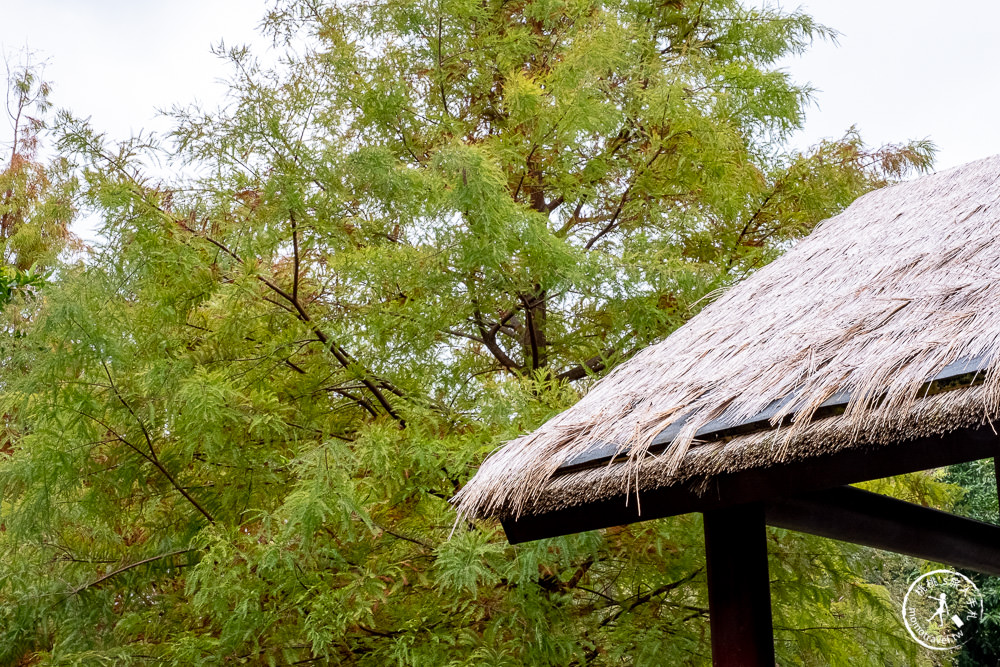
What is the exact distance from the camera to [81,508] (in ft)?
13.5

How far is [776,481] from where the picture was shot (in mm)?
1542

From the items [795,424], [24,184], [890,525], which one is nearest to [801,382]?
[795,424]

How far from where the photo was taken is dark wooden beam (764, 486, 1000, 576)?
2139 millimetres

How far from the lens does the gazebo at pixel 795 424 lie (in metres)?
1.37

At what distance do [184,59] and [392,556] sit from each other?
23603mm

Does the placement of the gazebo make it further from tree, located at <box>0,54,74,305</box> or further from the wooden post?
tree, located at <box>0,54,74,305</box>

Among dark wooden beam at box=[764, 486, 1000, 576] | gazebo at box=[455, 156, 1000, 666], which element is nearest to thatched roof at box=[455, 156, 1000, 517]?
gazebo at box=[455, 156, 1000, 666]

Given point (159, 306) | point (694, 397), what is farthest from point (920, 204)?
point (159, 306)

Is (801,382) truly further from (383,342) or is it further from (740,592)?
(383,342)

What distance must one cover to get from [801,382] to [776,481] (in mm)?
176

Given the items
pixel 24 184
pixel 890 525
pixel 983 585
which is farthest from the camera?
pixel 983 585

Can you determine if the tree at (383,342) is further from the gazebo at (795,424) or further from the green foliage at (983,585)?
the green foliage at (983,585)

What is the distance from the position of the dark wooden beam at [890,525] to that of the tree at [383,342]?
1138mm

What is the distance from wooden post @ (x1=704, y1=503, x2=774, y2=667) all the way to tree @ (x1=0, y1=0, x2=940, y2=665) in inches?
49.5
